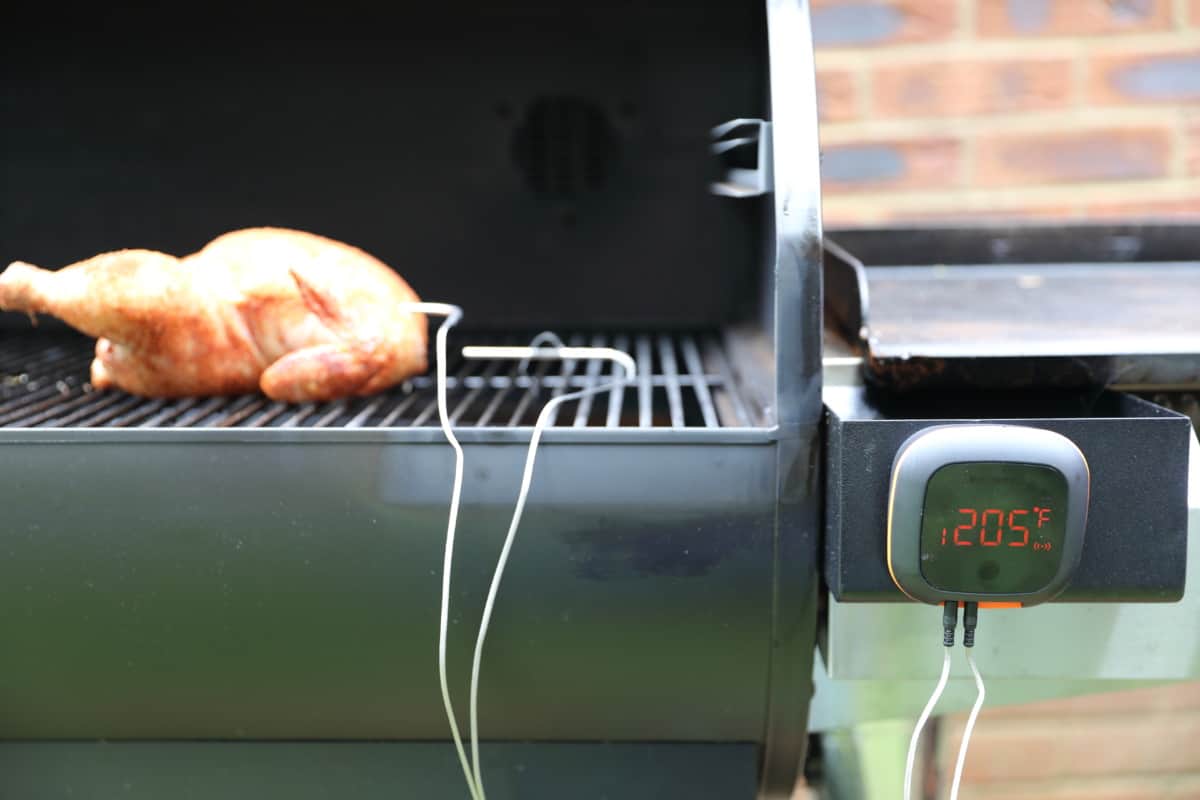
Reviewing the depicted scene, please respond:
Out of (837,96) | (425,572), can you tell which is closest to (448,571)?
(425,572)

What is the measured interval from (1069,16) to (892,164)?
0.30 meters

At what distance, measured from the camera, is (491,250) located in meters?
1.09

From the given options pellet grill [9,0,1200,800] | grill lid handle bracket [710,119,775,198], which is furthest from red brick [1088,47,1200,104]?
grill lid handle bracket [710,119,775,198]

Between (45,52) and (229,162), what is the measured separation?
0.23m

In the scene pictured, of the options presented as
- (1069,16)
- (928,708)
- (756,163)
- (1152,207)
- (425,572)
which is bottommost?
(928,708)

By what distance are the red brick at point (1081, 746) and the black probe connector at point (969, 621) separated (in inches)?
42.2

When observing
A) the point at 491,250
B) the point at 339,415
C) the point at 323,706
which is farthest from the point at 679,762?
the point at 491,250

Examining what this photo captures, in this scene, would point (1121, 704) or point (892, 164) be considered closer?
point (892, 164)

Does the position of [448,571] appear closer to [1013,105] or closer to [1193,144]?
[1013,105]

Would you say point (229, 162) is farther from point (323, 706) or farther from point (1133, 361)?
point (1133, 361)

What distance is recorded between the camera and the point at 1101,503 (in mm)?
555

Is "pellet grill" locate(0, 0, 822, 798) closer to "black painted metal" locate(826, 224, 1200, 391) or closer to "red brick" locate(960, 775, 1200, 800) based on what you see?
"black painted metal" locate(826, 224, 1200, 391)

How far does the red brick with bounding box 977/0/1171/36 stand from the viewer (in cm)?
129

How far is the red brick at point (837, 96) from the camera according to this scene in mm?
1315
